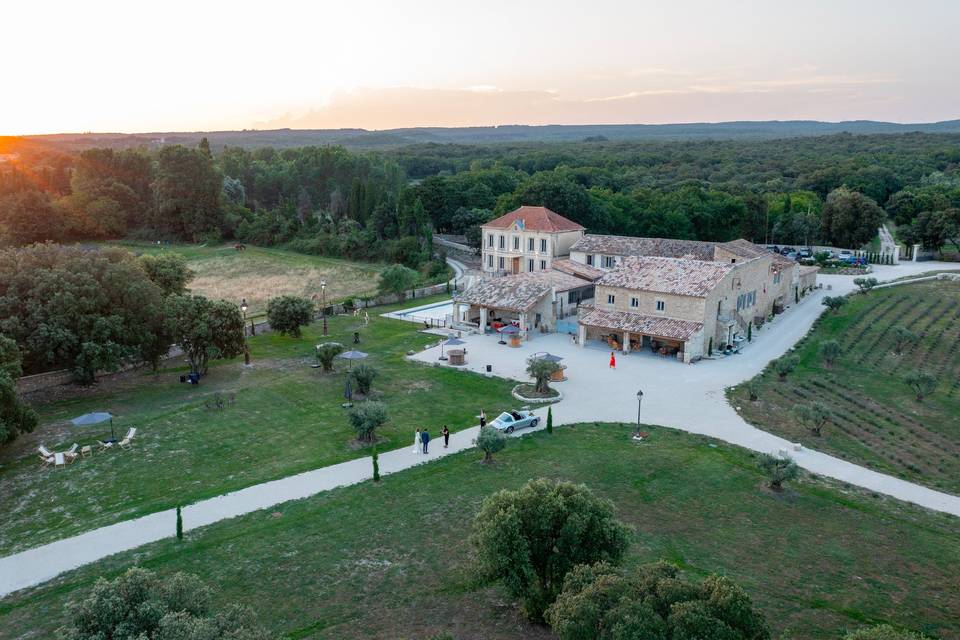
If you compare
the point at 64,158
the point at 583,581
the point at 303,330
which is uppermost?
the point at 64,158

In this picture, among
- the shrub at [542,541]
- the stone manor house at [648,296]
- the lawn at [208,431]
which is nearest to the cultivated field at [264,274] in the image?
the stone manor house at [648,296]

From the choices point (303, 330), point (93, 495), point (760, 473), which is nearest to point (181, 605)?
point (93, 495)

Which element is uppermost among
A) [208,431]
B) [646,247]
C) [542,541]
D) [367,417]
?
[646,247]

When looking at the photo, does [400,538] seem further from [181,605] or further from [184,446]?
[184,446]

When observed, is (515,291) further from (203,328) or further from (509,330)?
(203,328)

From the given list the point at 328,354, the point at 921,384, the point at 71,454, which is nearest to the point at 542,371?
the point at 328,354

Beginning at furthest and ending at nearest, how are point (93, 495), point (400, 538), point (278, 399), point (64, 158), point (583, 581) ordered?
point (64, 158) → point (278, 399) → point (93, 495) → point (400, 538) → point (583, 581)

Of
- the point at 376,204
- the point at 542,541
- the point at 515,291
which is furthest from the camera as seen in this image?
the point at 376,204

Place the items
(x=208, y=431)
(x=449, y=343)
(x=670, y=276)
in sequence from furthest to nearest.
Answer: (x=670, y=276), (x=449, y=343), (x=208, y=431)

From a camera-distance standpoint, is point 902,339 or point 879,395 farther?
point 902,339
